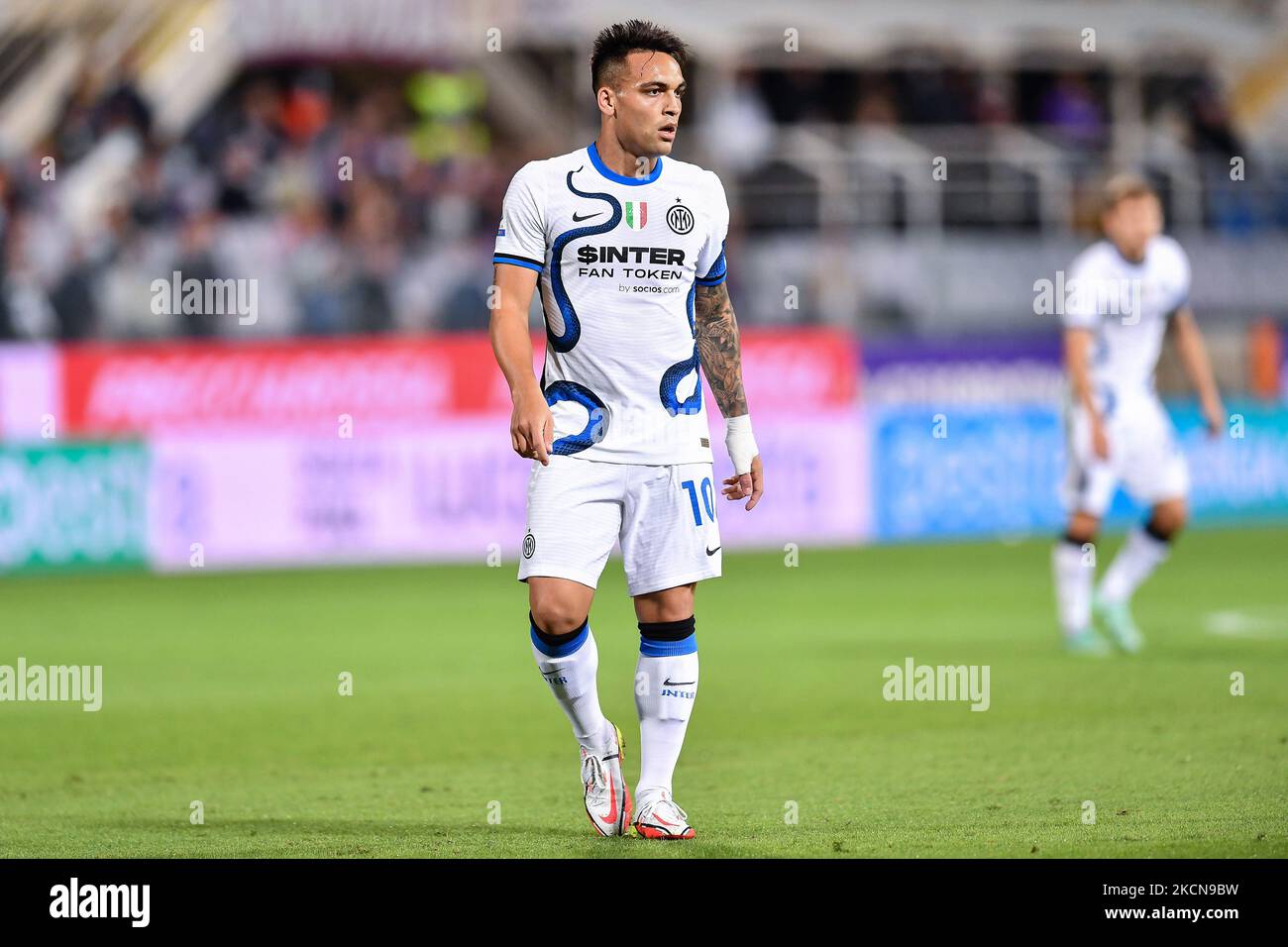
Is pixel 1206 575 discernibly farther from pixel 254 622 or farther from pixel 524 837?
pixel 524 837

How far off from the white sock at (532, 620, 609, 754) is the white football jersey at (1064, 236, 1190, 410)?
5700mm

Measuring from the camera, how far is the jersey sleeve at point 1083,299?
1203 centimetres

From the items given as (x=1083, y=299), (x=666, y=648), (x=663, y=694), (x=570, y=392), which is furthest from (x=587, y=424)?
(x=1083, y=299)

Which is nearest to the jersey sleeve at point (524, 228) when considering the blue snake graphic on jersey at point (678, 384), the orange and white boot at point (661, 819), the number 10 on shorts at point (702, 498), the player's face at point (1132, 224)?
the blue snake graphic on jersey at point (678, 384)

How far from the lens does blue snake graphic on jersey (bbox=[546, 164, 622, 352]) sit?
685 centimetres

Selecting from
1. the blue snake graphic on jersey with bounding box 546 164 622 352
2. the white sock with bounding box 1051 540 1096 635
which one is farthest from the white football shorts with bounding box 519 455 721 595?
the white sock with bounding box 1051 540 1096 635

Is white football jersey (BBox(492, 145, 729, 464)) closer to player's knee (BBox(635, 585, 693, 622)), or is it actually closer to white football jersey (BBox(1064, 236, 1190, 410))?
player's knee (BBox(635, 585, 693, 622))

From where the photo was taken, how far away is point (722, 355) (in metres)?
7.27

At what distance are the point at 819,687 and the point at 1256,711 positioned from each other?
2.23 metres

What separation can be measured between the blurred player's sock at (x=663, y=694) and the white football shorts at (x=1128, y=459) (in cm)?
568

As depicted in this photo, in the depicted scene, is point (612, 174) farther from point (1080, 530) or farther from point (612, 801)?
point (1080, 530)

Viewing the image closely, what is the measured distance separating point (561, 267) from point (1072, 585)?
6.16 m
